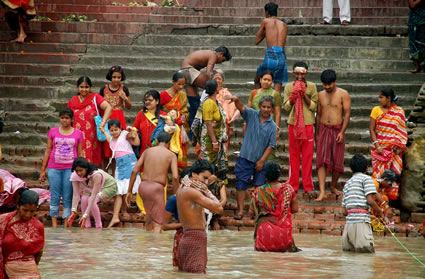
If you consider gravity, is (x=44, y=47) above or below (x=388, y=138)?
above

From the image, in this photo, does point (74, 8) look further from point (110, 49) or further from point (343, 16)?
point (343, 16)

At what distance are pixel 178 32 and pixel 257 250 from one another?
312 inches

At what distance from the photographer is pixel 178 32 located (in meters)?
17.2

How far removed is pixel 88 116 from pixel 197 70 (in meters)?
1.87

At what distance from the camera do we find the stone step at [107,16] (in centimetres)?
1761

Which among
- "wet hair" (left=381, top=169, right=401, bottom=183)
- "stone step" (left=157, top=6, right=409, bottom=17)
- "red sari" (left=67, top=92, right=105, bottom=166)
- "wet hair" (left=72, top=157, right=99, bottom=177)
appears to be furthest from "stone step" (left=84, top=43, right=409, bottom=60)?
"wet hair" (left=72, top=157, right=99, bottom=177)

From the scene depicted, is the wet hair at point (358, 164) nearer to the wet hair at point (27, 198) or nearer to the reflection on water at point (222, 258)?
the reflection on water at point (222, 258)

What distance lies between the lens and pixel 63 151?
1203 centimetres

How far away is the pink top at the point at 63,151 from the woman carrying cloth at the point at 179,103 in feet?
4.70

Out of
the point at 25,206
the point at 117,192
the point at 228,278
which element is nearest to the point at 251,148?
the point at 117,192

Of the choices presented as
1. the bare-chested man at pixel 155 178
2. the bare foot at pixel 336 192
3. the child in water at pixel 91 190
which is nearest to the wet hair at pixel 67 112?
the child in water at pixel 91 190

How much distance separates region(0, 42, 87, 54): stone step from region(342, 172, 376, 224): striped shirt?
26.2ft

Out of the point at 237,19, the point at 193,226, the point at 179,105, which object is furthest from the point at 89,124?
the point at 237,19

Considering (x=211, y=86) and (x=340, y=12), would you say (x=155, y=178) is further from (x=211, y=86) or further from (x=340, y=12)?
(x=340, y=12)
